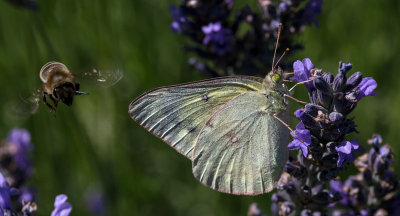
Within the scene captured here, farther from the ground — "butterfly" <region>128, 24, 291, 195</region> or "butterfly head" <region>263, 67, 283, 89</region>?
"butterfly head" <region>263, 67, 283, 89</region>

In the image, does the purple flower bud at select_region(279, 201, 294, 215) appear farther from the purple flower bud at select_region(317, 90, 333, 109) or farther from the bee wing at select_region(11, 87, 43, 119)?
the bee wing at select_region(11, 87, 43, 119)

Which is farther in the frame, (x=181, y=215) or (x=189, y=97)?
(x=181, y=215)

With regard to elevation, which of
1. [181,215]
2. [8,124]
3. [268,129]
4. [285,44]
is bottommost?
[8,124]

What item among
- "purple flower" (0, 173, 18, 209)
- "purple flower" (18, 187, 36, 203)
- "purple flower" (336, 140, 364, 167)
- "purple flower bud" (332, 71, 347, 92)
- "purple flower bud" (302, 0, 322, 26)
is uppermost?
"purple flower bud" (302, 0, 322, 26)

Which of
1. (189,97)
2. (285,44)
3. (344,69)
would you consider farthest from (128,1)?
(344,69)

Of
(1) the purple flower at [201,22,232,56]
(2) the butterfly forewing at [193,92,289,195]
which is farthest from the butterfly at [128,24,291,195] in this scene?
(1) the purple flower at [201,22,232,56]

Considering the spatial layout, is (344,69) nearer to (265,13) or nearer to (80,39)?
(265,13)

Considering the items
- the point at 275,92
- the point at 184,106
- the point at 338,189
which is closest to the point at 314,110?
the point at 275,92
